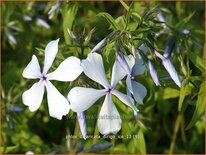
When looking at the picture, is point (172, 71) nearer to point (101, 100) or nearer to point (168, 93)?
point (101, 100)

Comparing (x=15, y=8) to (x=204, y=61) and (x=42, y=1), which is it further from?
(x=204, y=61)

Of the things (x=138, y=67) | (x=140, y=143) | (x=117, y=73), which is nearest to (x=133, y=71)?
(x=138, y=67)

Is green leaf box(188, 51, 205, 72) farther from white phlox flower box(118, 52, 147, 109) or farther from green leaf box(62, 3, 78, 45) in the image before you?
green leaf box(62, 3, 78, 45)

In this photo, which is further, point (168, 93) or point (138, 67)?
point (168, 93)

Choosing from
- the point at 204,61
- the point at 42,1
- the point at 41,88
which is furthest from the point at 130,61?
the point at 42,1

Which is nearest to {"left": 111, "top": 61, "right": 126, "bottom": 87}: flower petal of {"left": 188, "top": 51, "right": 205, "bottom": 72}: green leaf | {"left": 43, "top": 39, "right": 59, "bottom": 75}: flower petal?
{"left": 43, "top": 39, "right": 59, "bottom": 75}: flower petal

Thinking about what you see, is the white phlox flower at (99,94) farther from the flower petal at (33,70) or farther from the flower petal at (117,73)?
the flower petal at (33,70)
